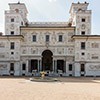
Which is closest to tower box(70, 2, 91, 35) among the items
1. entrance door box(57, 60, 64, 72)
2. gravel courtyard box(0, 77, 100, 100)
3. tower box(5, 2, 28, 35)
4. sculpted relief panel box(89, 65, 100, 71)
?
sculpted relief panel box(89, 65, 100, 71)

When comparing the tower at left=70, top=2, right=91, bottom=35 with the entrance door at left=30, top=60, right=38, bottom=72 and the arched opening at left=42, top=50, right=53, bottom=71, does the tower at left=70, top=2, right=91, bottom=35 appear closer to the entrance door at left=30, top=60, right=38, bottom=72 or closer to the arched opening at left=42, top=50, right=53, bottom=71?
the arched opening at left=42, top=50, right=53, bottom=71

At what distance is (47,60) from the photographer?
2200 inches

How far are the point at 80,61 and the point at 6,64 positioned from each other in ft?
56.3

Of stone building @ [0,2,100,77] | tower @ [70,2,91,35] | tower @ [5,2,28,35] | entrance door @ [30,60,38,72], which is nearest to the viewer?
stone building @ [0,2,100,77]

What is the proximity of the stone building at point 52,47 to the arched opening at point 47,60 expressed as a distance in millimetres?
1592

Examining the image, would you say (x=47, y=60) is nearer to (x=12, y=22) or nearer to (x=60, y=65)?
(x=60, y=65)

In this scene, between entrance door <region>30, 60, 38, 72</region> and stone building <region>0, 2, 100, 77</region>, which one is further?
entrance door <region>30, 60, 38, 72</region>

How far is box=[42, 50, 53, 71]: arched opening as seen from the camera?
182ft

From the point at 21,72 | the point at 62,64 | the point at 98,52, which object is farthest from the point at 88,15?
the point at 21,72

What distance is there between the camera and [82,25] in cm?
5181

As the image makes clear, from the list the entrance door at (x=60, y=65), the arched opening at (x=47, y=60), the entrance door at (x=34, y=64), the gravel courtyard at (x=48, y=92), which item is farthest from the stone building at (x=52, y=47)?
the gravel courtyard at (x=48, y=92)

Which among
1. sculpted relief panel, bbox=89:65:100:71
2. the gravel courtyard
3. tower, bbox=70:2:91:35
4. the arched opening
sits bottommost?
the gravel courtyard

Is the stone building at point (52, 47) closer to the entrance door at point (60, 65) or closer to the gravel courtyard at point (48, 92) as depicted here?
the entrance door at point (60, 65)

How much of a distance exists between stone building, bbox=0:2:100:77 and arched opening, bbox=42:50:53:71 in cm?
159
